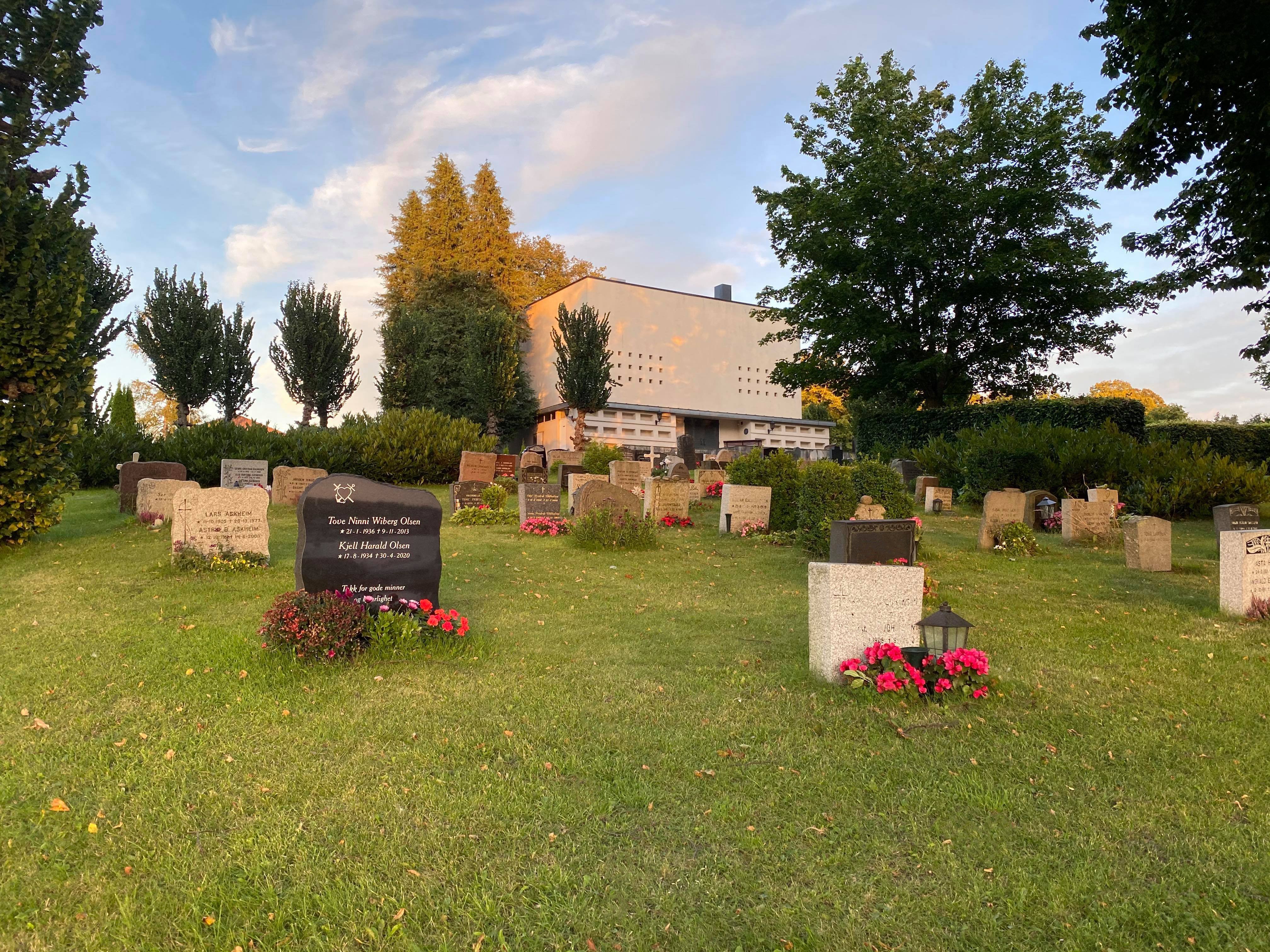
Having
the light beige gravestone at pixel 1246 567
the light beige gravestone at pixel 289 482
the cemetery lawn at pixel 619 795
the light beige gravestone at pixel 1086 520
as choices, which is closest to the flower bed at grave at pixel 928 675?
the cemetery lawn at pixel 619 795

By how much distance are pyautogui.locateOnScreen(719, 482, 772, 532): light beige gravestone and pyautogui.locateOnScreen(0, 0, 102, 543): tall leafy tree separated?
34.4ft

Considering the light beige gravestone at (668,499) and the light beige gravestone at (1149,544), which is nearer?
the light beige gravestone at (1149,544)

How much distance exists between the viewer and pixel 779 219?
30.5m

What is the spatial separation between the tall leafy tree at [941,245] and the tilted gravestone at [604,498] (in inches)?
692

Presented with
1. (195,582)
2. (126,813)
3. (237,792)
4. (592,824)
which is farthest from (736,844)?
(195,582)

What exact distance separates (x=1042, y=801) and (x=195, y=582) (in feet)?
27.9

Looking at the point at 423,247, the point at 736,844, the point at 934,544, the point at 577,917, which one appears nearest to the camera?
the point at 577,917

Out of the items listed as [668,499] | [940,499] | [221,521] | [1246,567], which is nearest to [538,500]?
[668,499]

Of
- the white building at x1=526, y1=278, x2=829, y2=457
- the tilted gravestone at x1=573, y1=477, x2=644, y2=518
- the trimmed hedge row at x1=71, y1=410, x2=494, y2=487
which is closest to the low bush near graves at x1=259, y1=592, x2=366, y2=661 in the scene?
the tilted gravestone at x1=573, y1=477, x2=644, y2=518

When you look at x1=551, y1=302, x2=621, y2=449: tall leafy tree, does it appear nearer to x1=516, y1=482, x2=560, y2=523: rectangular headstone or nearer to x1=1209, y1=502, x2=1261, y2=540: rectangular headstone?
x1=516, y1=482, x2=560, y2=523: rectangular headstone

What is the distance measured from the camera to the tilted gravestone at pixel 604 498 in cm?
1243

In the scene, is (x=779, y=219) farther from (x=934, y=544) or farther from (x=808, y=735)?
(x=808, y=735)

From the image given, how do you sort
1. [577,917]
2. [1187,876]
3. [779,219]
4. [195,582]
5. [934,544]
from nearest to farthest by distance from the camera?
1. [577,917]
2. [1187,876]
3. [195,582]
4. [934,544]
5. [779,219]

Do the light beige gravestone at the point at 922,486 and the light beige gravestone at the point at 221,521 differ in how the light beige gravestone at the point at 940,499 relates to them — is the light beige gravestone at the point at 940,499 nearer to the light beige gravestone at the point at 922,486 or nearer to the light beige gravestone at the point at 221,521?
the light beige gravestone at the point at 922,486
